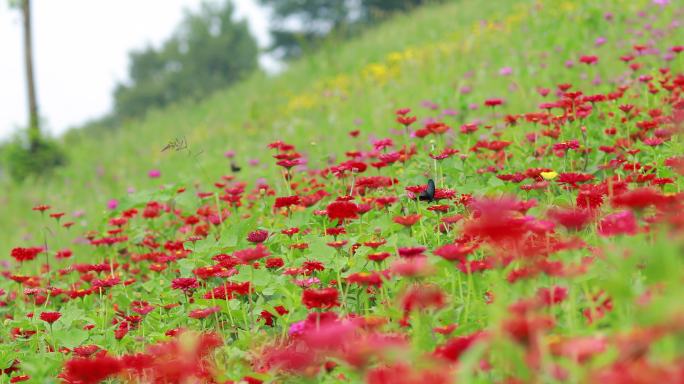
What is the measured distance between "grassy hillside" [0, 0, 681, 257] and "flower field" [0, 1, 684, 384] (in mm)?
160

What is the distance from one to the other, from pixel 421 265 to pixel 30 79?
11.4 m

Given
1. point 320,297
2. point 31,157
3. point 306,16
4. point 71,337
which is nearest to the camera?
point 320,297

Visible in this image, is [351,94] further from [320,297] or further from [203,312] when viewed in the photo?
[320,297]

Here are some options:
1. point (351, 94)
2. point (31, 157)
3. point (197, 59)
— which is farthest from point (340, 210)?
point (197, 59)

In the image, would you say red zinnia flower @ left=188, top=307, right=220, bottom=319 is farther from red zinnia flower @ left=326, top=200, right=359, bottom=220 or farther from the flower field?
red zinnia flower @ left=326, top=200, right=359, bottom=220

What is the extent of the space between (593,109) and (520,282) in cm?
242

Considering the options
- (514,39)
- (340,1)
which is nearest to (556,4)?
(514,39)

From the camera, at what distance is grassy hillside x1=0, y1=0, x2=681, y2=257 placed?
5941mm

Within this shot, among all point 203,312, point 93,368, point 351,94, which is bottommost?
point 203,312

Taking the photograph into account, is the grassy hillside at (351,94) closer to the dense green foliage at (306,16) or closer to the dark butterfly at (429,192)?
the dark butterfly at (429,192)

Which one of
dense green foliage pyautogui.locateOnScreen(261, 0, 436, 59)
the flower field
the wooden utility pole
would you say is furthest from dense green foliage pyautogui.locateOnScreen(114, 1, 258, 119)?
the flower field

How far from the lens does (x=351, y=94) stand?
8.42 metres

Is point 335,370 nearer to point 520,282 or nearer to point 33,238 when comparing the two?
point 520,282

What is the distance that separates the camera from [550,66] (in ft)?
19.1
